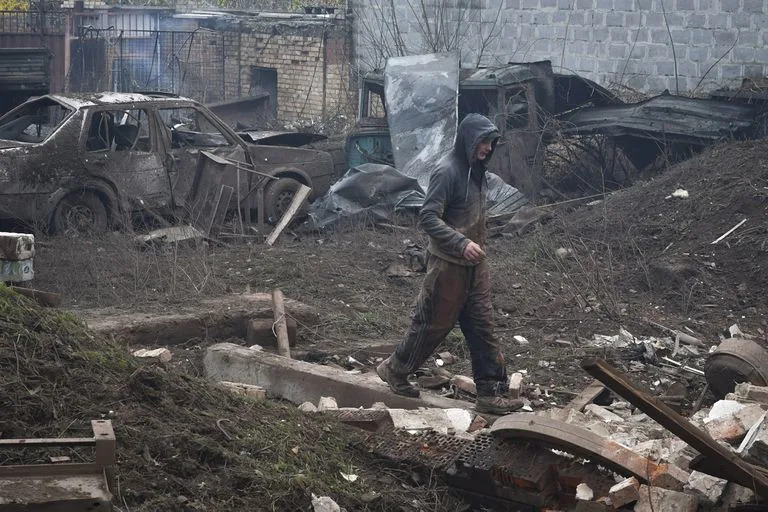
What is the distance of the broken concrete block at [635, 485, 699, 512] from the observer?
13.3 ft

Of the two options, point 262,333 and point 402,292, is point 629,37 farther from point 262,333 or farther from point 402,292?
point 262,333

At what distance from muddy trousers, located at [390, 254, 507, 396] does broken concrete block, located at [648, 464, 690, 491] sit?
5.52 ft

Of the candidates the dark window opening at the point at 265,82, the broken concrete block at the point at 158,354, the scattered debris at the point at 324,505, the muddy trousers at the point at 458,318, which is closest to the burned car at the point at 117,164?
the broken concrete block at the point at 158,354

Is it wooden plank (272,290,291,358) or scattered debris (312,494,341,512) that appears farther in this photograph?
wooden plank (272,290,291,358)

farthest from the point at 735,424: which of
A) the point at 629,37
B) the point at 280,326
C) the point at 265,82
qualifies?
the point at 265,82

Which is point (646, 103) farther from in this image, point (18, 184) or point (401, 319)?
point (18, 184)

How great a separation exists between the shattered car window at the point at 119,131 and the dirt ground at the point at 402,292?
127 centimetres

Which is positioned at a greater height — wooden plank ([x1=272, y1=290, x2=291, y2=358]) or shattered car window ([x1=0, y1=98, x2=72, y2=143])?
shattered car window ([x1=0, y1=98, x2=72, y2=143])

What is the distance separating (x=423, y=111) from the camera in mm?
13477

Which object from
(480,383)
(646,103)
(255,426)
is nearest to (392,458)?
(255,426)

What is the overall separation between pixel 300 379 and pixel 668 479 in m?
2.78

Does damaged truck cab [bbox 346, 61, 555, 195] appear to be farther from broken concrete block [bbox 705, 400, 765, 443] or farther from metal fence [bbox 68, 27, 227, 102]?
broken concrete block [bbox 705, 400, 765, 443]

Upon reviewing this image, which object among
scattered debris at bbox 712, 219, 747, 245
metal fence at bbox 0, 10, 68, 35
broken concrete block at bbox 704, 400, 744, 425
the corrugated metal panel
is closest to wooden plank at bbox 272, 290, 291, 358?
broken concrete block at bbox 704, 400, 744, 425

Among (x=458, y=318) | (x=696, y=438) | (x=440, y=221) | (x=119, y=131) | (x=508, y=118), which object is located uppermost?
(x=440, y=221)
